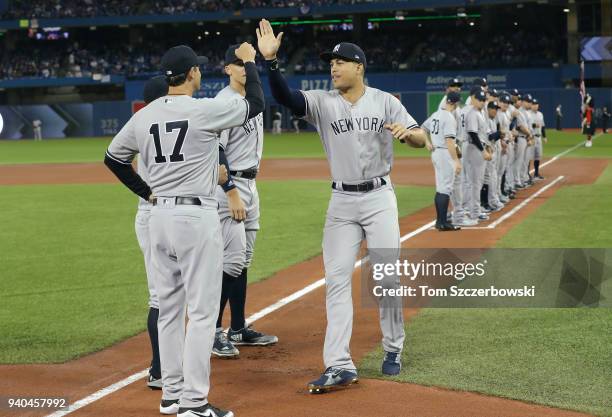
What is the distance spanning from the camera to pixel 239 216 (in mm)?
7711

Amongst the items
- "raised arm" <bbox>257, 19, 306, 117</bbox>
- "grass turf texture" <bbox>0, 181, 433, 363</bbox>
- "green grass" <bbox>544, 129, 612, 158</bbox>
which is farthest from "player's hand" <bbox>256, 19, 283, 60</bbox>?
"green grass" <bbox>544, 129, 612, 158</bbox>

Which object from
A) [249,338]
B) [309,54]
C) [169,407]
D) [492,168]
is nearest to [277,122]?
[309,54]

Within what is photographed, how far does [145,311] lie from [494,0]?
50.6m

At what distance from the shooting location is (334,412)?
6.30 metres

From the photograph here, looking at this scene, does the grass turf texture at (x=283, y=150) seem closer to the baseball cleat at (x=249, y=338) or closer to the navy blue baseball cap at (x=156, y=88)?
the baseball cleat at (x=249, y=338)

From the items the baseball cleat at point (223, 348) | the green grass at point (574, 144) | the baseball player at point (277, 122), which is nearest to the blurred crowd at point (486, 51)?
the green grass at point (574, 144)

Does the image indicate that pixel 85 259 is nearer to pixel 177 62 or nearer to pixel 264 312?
pixel 264 312

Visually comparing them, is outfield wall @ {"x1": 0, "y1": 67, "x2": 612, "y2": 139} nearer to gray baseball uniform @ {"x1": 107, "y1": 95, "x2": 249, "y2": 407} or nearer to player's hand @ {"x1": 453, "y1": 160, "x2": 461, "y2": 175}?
player's hand @ {"x1": 453, "y1": 160, "x2": 461, "y2": 175}

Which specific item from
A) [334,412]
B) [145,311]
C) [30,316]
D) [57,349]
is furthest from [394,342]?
[30,316]

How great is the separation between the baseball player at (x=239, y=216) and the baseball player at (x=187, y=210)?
1.47m

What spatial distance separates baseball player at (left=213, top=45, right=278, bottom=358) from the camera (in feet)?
26.5

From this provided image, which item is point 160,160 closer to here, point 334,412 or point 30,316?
point 334,412

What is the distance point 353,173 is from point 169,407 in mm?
2274

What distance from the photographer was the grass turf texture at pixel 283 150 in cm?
3822
